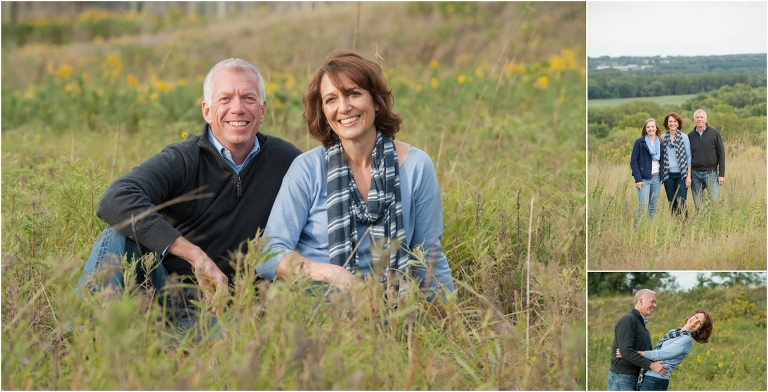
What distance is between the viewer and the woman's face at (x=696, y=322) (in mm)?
2377

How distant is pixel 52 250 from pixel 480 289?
2012mm

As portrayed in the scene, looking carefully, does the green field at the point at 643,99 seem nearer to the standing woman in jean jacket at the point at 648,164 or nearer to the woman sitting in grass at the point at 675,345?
the standing woman in jean jacket at the point at 648,164

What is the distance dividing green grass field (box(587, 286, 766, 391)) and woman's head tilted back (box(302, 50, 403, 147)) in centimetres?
131

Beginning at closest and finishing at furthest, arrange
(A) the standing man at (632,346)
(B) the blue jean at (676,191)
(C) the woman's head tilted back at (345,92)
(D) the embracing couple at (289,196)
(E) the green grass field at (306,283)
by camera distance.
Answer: (E) the green grass field at (306,283) < (A) the standing man at (632,346) < (B) the blue jean at (676,191) < (D) the embracing couple at (289,196) < (C) the woman's head tilted back at (345,92)

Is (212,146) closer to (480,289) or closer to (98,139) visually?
(480,289)

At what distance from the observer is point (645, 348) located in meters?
2.30

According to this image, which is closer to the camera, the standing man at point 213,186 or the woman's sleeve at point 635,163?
the woman's sleeve at point 635,163

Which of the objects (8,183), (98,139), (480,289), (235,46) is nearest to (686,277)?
(480,289)

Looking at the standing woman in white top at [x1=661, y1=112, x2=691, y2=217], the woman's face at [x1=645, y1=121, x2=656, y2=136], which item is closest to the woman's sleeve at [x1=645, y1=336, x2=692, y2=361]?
the standing woman in white top at [x1=661, y1=112, x2=691, y2=217]

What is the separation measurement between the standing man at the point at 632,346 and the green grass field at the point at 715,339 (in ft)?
0.10

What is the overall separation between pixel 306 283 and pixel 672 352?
121 centimetres

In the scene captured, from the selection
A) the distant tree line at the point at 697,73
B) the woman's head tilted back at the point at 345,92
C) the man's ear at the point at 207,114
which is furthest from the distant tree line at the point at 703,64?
the man's ear at the point at 207,114

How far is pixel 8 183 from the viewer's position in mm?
4488

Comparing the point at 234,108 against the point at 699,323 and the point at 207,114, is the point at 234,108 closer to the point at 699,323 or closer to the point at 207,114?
the point at 207,114
